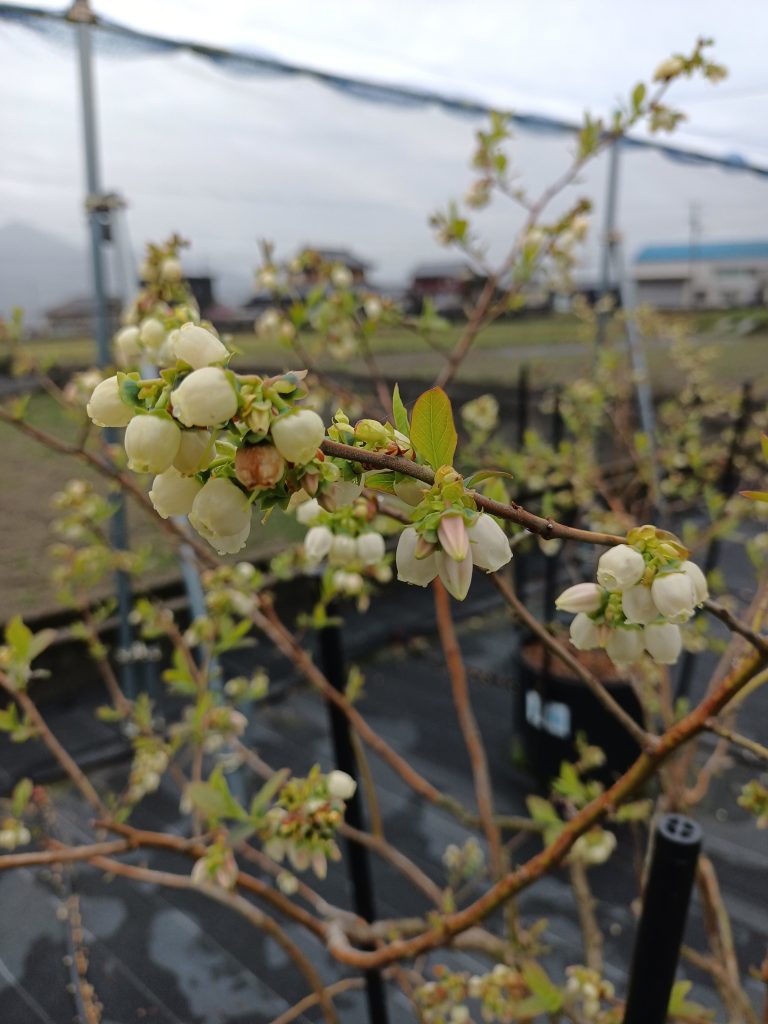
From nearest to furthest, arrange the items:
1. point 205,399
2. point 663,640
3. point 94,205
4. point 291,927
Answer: point 205,399, point 663,640, point 291,927, point 94,205

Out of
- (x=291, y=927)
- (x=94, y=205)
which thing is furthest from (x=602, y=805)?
(x=94, y=205)

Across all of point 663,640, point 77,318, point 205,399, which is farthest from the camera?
point 77,318

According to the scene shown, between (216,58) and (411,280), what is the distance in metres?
0.93

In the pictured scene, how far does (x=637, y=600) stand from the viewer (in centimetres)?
47

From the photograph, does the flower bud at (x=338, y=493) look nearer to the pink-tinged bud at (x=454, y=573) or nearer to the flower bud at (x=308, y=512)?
the pink-tinged bud at (x=454, y=573)

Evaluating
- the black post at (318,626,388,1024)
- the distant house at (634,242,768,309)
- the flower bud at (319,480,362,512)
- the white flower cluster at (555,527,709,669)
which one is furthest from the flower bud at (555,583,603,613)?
the distant house at (634,242,768,309)

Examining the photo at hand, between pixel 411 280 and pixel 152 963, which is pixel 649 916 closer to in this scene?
pixel 152 963

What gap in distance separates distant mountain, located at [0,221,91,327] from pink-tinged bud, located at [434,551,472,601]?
6.71 feet

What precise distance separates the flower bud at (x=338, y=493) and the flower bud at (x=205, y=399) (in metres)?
0.08

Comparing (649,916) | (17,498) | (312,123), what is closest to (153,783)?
(649,916)

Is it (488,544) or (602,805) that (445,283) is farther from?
(488,544)

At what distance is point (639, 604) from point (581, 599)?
0.06 m

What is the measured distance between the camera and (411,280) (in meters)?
2.64

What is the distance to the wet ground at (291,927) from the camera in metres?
1.36
